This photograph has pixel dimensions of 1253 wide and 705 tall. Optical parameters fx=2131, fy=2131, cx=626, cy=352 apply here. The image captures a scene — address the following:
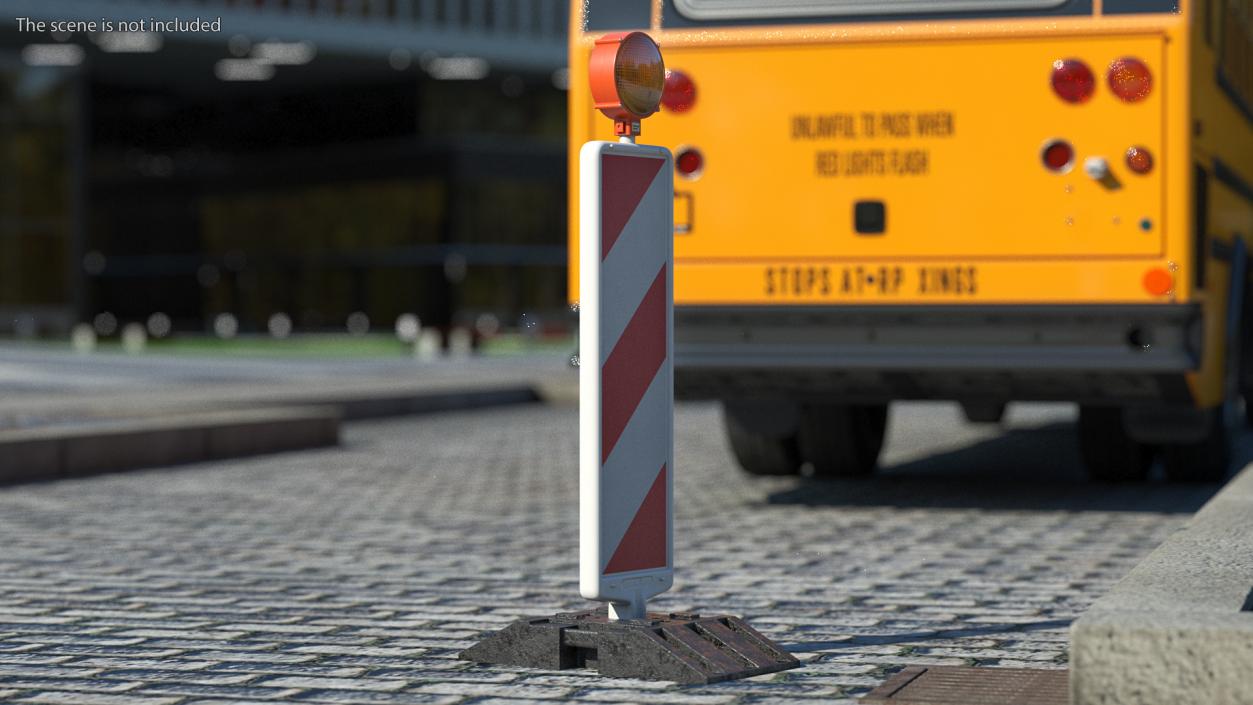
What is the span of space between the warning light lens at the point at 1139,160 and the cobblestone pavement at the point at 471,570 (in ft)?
5.25

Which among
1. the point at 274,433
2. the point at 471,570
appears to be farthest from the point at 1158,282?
the point at 274,433

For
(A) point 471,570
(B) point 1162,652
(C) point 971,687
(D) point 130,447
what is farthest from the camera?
(D) point 130,447

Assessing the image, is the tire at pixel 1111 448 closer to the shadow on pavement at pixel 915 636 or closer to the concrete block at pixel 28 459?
the shadow on pavement at pixel 915 636

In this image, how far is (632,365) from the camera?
18.6 ft

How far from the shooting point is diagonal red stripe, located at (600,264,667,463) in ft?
18.3

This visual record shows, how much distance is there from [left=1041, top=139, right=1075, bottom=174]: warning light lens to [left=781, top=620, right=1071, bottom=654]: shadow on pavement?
346cm

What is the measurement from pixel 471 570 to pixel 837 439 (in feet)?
14.2

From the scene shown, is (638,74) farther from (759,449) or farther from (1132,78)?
(759,449)

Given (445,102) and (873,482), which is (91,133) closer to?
(445,102)

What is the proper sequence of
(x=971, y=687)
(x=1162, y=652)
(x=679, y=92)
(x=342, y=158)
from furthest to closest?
(x=342, y=158)
(x=679, y=92)
(x=971, y=687)
(x=1162, y=652)

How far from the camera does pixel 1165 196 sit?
9531 millimetres

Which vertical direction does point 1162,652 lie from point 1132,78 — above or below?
below

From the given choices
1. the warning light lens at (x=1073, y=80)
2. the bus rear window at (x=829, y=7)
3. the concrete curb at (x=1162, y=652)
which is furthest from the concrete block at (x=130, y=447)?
the concrete curb at (x=1162, y=652)

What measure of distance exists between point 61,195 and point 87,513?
4514cm
